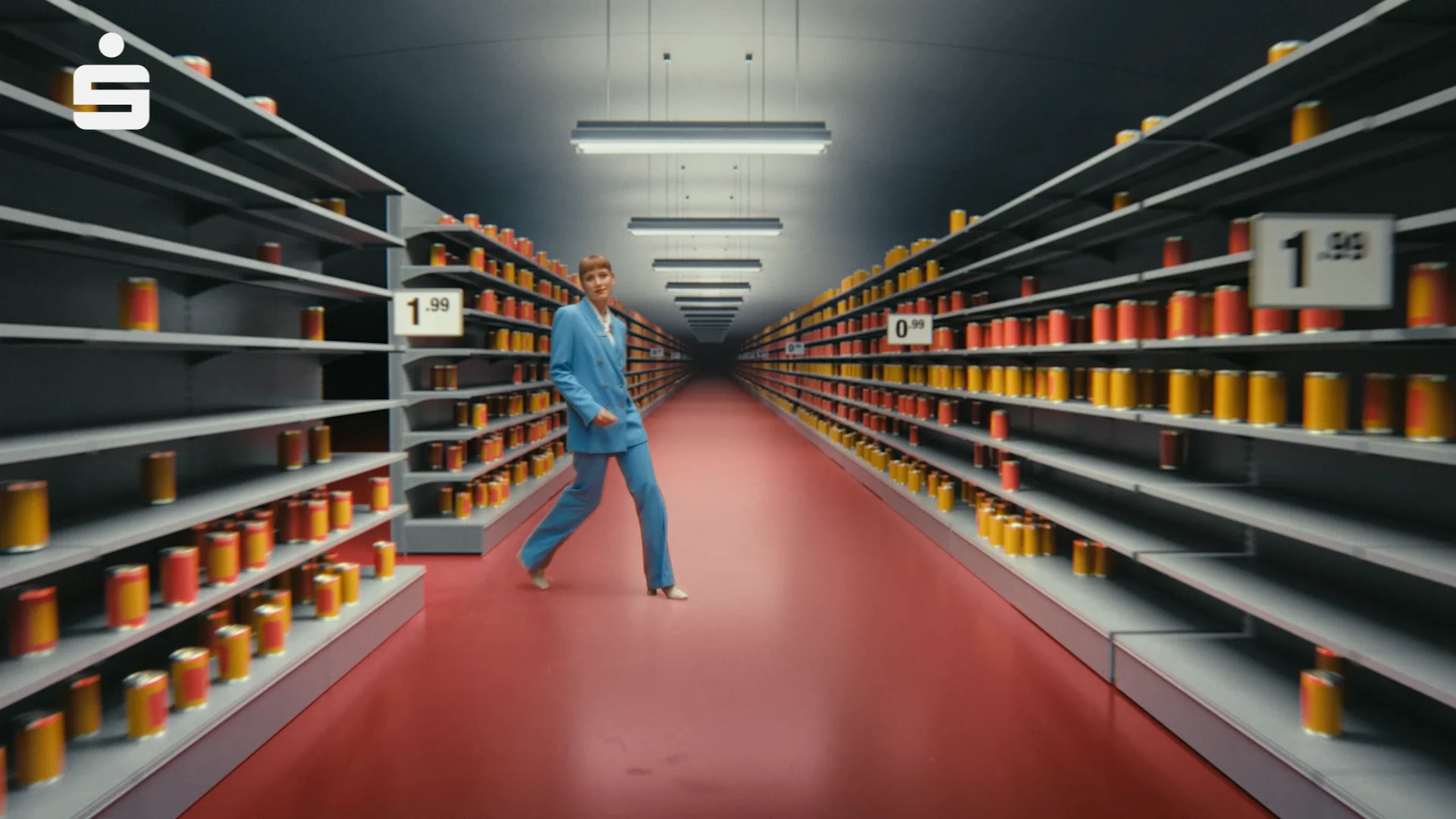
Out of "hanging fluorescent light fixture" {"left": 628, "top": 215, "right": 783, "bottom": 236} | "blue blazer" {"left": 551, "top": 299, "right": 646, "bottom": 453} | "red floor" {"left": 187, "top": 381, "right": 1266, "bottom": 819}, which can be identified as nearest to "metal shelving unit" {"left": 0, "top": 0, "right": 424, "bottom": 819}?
"red floor" {"left": 187, "top": 381, "right": 1266, "bottom": 819}

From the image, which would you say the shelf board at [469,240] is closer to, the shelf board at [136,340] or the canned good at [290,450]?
the shelf board at [136,340]

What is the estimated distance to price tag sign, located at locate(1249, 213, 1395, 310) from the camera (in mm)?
1920

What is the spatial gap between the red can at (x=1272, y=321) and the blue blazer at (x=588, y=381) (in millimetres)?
2452

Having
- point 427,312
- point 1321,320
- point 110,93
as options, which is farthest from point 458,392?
point 1321,320

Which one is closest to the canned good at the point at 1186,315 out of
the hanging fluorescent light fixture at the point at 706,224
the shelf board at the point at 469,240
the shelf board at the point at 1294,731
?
the shelf board at the point at 1294,731

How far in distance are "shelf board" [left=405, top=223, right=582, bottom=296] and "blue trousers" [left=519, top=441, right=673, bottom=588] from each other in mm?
1815

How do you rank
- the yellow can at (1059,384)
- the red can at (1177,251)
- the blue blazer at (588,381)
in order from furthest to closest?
the yellow can at (1059,384) → the blue blazer at (588,381) → the red can at (1177,251)

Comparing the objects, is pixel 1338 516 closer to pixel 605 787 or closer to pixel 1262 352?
pixel 1262 352

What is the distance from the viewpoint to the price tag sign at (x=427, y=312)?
402cm

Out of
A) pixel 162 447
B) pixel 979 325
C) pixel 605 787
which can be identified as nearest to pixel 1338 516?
pixel 605 787

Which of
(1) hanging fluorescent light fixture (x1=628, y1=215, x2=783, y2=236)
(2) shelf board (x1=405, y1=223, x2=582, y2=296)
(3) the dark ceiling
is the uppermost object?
(3) the dark ceiling

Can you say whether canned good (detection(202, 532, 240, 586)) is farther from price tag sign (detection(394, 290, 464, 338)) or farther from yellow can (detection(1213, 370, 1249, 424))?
yellow can (detection(1213, 370, 1249, 424))

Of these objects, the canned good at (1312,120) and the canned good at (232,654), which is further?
the canned good at (232,654)

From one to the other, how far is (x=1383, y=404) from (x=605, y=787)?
2380 mm
